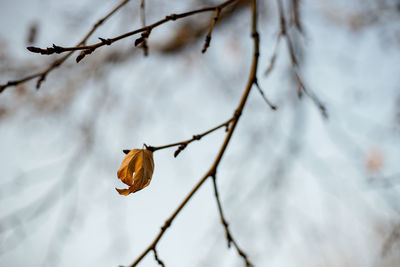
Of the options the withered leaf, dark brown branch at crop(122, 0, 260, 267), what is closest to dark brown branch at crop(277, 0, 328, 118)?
dark brown branch at crop(122, 0, 260, 267)

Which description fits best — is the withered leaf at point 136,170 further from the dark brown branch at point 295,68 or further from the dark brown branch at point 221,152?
the dark brown branch at point 295,68

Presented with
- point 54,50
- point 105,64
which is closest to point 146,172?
point 54,50

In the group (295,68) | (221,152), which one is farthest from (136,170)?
(295,68)

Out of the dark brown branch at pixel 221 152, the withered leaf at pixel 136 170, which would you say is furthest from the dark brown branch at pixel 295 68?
the withered leaf at pixel 136 170

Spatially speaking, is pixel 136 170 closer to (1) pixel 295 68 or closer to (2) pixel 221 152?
(2) pixel 221 152

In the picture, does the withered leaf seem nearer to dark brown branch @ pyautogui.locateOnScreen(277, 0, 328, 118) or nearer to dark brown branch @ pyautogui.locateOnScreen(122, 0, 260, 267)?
dark brown branch @ pyautogui.locateOnScreen(122, 0, 260, 267)

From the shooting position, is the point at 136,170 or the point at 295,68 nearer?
the point at 136,170

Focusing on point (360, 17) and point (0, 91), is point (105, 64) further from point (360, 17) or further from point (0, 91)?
point (360, 17)

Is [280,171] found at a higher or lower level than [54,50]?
lower
